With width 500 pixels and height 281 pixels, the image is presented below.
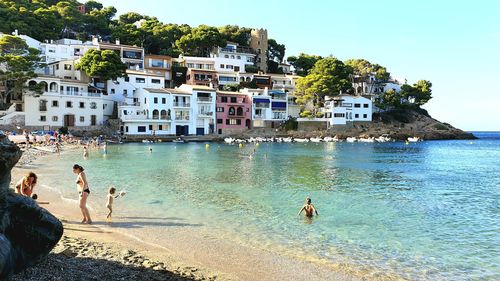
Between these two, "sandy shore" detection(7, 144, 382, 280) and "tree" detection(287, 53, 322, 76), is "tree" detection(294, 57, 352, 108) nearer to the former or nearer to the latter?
"tree" detection(287, 53, 322, 76)

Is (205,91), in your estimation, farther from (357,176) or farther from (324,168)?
(357,176)

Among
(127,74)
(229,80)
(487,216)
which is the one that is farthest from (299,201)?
(229,80)

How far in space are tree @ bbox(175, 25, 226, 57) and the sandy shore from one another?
3396 inches

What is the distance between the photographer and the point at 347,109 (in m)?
89.0

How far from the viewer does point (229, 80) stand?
8981 cm

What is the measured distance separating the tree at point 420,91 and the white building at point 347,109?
17614 millimetres

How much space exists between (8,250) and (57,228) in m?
1.73

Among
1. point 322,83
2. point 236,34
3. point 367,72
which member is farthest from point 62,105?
point 367,72

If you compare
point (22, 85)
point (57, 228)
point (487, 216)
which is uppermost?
point (22, 85)

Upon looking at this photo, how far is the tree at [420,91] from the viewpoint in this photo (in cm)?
10356

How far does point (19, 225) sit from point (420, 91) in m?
110

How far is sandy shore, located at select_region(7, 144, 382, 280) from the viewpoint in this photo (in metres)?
8.45

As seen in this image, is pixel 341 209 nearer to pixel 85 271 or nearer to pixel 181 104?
pixel 85 271

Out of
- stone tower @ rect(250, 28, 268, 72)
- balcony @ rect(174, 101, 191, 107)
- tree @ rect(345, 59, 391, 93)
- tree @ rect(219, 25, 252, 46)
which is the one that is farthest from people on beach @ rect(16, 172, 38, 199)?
tree @ rect(219, 25, 252, 46)
